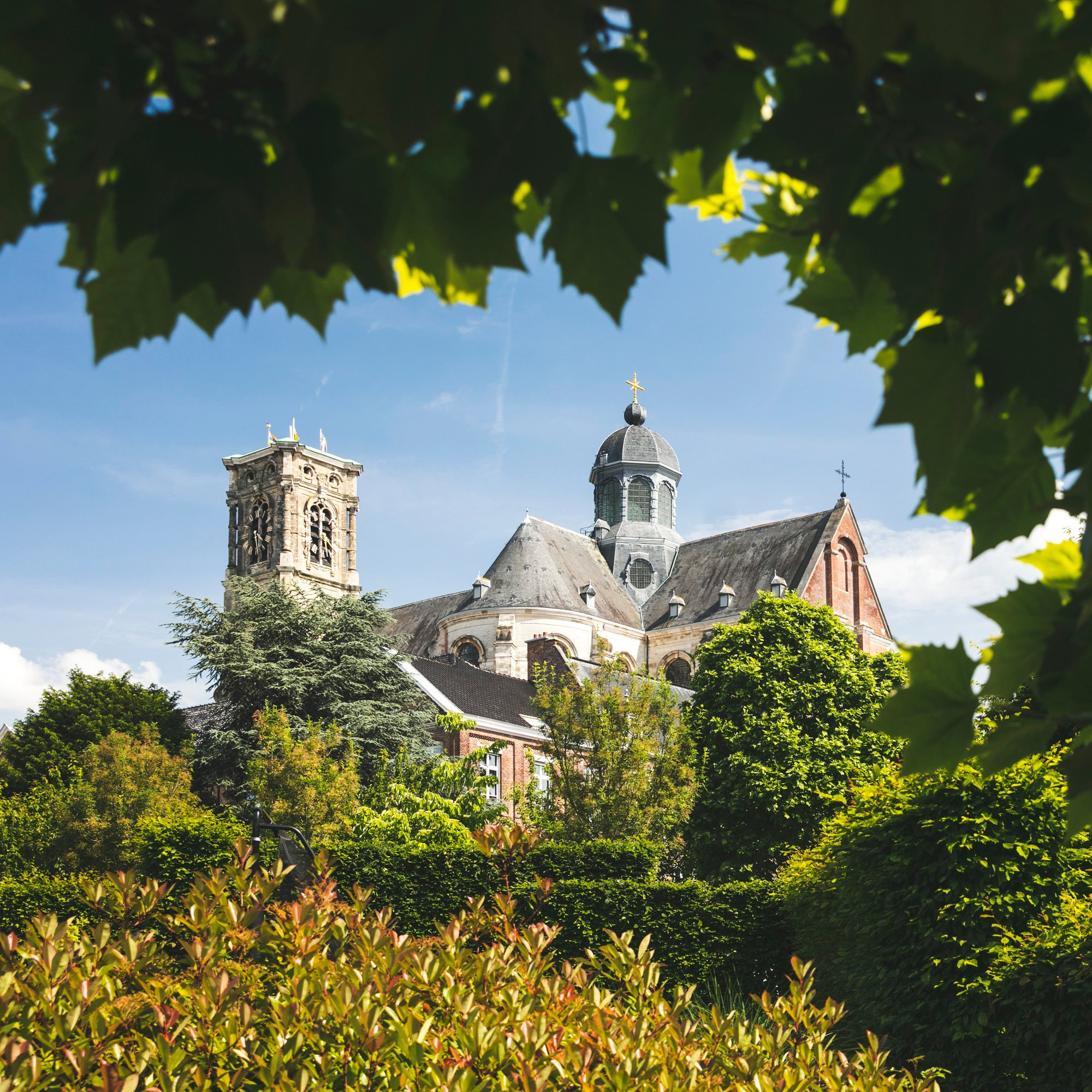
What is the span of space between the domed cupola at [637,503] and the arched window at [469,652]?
35.1 ft

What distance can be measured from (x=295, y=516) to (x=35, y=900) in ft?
120

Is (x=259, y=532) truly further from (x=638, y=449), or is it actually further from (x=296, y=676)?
A: (x=296, y=676)

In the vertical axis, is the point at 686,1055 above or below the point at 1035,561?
below

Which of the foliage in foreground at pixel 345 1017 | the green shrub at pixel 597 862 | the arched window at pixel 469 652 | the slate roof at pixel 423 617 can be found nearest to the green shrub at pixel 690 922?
the green shrub at pixel 597 862

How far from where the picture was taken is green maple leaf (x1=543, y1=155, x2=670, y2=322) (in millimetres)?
1173

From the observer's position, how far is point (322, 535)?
5353 cm

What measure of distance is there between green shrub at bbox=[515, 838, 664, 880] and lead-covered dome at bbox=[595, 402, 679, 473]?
1678 inches

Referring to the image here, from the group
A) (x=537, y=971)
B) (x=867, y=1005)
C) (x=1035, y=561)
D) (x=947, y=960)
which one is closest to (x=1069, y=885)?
(x=947, y=960)

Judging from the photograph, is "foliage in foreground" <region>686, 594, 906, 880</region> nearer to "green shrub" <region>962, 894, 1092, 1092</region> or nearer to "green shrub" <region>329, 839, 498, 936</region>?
"green shrub" <region>329, 839, 498, 936</region>

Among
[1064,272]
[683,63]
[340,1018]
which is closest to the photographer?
[683,63]

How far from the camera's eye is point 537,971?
5289 millimetres

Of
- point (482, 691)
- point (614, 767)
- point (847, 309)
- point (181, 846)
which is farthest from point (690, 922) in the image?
point (482, 691)

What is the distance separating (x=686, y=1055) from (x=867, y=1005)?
592cm

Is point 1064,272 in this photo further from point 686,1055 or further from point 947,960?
point 947,960
